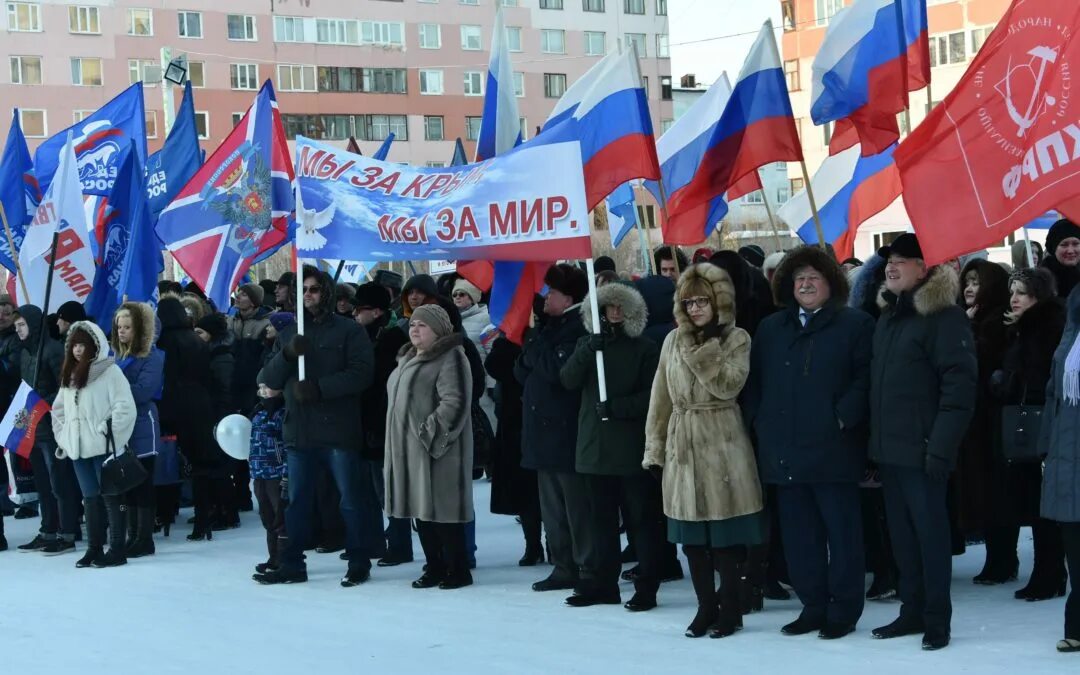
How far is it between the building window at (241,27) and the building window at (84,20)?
213 inches

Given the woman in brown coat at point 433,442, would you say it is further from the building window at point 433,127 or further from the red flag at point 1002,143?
the building window at point 433,127

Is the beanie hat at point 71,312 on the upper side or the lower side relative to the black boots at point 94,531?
upper

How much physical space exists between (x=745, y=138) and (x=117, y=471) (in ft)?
16.6

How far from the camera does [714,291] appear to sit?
7.87 m

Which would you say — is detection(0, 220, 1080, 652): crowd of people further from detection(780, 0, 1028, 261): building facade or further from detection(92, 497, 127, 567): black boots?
detection(780, 0, 1028, 261): building facade

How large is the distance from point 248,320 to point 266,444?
10.3 feet

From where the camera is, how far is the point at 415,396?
9.56 m

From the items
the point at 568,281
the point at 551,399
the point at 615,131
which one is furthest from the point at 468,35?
the point at 551,399

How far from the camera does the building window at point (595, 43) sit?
74.6 metres

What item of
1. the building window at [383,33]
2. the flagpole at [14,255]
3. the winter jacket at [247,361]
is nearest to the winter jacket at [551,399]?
the winter jacket at [247,361]

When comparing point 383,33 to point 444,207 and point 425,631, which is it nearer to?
point 444,207

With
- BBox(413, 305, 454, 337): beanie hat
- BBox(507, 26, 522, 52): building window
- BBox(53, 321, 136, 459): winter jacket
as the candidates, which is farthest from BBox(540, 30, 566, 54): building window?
BBox(413, 305, 454, 337): beanie hat

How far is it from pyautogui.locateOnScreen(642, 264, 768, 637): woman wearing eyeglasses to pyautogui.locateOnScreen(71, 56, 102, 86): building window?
59172 mm

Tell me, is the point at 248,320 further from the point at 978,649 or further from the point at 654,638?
the point at 978,649
